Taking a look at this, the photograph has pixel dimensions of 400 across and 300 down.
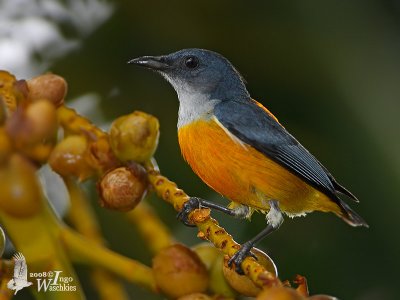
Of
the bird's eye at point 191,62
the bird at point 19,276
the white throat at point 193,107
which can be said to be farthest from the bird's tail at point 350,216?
the bird at point 19,276

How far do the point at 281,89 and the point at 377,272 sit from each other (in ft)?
1.53

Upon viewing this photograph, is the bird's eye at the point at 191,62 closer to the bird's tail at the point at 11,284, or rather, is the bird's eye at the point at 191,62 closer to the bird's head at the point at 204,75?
the bird's head at the point at 204,75

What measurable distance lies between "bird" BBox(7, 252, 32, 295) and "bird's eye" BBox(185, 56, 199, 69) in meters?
0.85

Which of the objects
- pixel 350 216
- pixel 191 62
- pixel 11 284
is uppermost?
pixel 191 62

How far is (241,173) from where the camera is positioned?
4.86 ft

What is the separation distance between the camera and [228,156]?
1506 millimetres

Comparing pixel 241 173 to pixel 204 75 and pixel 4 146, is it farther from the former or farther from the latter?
pixel 4 146

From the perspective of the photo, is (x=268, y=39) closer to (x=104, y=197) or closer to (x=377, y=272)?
(x=377, y=272)

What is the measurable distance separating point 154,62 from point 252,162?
342 mm

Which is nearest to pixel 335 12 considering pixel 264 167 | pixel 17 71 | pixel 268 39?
pixel 268 39

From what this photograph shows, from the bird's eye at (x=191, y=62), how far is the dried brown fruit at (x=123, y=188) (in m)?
0.67

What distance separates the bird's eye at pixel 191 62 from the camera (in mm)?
1740

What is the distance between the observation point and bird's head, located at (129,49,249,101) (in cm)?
173

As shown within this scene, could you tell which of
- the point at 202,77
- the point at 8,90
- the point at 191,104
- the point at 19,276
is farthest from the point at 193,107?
the point at 19,276
